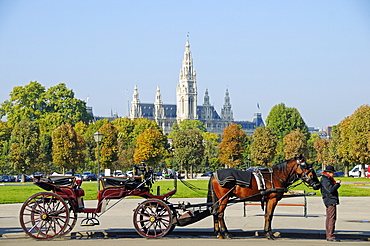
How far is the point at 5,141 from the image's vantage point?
80.4 metres

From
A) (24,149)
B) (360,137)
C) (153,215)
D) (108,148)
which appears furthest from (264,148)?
(153,215)

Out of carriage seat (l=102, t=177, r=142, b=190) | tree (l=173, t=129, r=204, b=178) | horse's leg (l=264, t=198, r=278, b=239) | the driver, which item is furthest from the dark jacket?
tree (l=173, t=129, r=204, b=178)

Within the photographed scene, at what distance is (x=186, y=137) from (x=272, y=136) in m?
12.6

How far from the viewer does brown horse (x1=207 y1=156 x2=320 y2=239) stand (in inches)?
565

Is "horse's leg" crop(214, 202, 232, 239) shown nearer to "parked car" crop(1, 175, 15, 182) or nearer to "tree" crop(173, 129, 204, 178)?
"tree" crop(173, 129, 204, 178)

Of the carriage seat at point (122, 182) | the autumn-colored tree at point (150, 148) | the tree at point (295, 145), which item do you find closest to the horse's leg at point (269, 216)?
the carriage seat at point (122, 182)

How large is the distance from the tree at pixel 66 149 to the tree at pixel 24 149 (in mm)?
2587

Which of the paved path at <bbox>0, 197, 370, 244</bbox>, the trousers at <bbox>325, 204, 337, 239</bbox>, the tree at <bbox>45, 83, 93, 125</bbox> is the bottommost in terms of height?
the paved path at <bbox>0, 197, 370, 244</bbox>

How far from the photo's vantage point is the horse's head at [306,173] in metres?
14.3

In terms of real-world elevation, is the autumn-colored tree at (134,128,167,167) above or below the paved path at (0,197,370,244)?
above

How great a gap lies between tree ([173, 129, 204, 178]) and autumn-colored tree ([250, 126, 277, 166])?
8.42m

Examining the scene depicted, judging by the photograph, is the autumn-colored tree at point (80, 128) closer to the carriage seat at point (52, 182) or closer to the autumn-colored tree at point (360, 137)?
the autumn-colored tree at point (360, 137)

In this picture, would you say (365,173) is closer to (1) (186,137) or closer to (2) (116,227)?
(1) (186,137)

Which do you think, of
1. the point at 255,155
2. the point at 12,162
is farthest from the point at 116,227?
the point at 255,155
